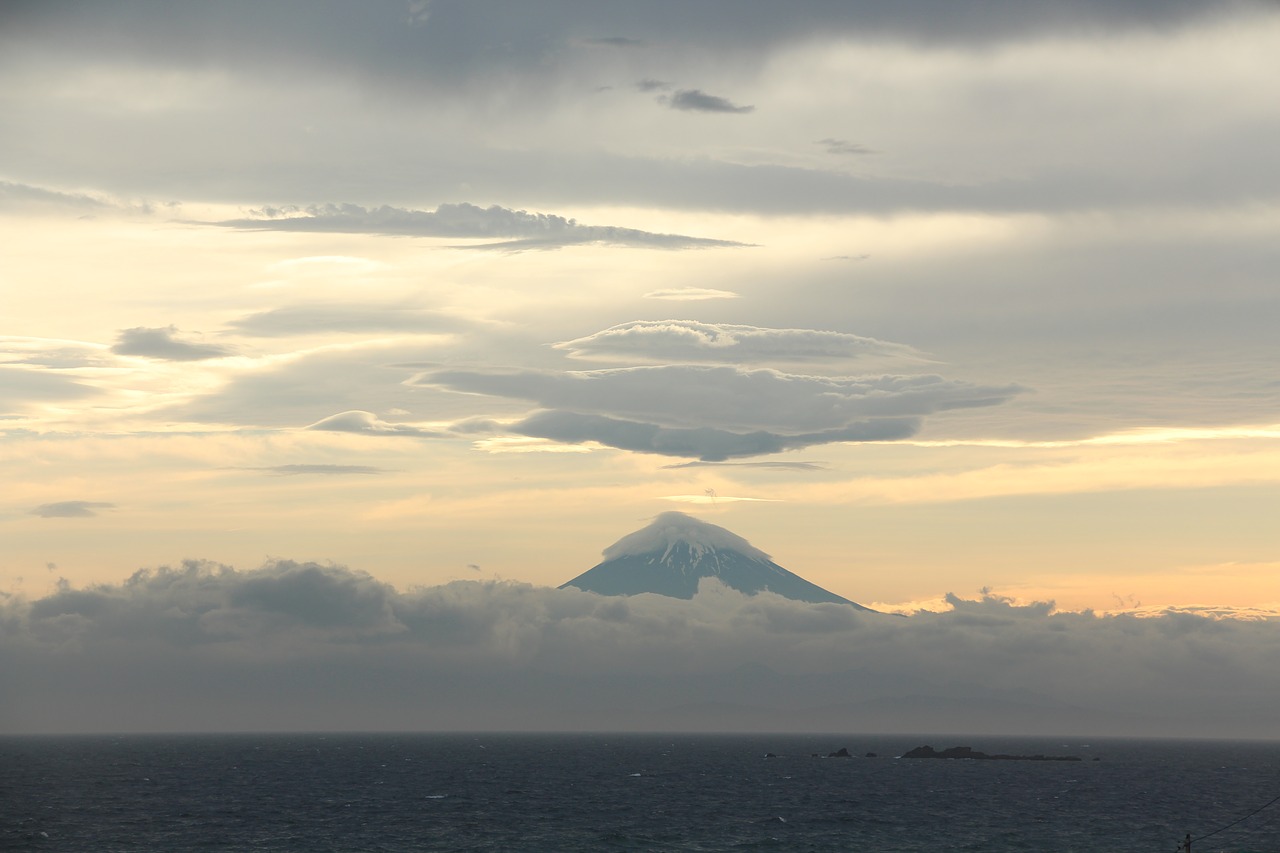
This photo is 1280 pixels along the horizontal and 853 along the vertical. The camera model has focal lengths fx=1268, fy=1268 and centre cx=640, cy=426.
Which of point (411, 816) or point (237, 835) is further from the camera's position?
point (411, 816)

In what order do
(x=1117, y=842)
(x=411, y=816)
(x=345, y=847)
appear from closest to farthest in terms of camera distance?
(x=345, y=847), (x=1117, y=842), (x=411, y=816)

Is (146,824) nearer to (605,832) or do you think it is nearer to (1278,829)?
(605,832)

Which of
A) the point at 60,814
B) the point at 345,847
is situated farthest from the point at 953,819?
the point at 60,814

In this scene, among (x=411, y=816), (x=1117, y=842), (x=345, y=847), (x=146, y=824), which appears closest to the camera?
(x=345, y=847)

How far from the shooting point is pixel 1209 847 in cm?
16288

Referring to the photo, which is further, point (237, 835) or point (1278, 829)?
point (1278, 829)

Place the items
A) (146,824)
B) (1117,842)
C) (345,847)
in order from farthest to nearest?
(146,824)
(1117,842)
(345,847)

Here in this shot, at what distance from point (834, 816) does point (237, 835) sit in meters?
88.2

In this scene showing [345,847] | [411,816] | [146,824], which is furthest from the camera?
[411,816]

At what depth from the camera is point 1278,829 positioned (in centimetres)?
19162

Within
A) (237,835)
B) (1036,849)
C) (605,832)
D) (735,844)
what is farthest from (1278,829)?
(237,835)

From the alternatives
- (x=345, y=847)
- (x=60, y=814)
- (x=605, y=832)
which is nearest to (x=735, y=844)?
(x=605, y=832)

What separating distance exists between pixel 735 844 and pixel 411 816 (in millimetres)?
55029

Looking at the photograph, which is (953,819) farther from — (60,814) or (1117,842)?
(60,814)
